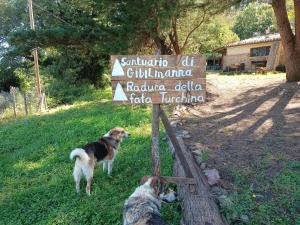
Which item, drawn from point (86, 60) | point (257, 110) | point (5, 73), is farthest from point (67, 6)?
point (257, 110)

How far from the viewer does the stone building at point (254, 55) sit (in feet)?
92.2

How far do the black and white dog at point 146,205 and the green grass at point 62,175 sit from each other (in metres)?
0.55

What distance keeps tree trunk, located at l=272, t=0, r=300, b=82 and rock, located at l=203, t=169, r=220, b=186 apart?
1091 cm

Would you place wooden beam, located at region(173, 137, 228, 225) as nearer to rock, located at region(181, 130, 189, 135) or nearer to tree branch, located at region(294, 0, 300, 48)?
rock, located at region(181, 130, 189, 135)

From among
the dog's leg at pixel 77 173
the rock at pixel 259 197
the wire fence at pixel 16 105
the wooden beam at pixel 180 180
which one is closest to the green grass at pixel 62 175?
the dog's leg at pixel 77 173

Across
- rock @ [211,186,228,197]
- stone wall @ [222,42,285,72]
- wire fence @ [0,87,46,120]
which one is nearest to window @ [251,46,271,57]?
stone wall @ [222,42,285,72]

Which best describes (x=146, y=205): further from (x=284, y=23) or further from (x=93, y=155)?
(x=284, y=23)

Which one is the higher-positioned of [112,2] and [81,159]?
[112,2]

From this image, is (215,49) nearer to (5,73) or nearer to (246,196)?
(5,73)

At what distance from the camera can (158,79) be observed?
4590 mm

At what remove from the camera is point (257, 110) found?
1059 centimetres

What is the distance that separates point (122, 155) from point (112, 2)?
24.4 ft

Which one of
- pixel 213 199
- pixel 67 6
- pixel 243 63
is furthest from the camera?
pixel 243 63

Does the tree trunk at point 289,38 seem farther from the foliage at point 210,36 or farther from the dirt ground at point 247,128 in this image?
the foliage at point 210,36
